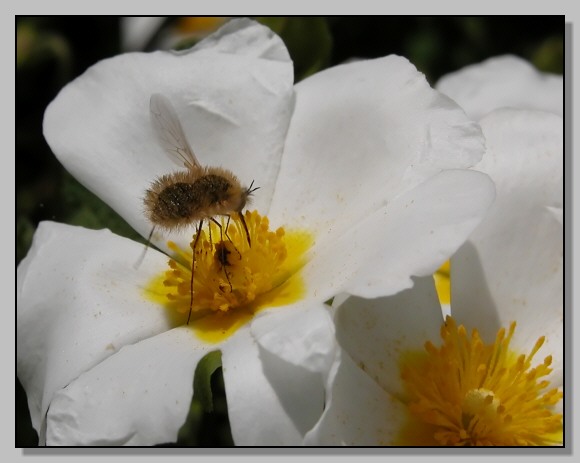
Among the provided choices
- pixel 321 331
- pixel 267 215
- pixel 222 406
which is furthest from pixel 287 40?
pixel 321 331

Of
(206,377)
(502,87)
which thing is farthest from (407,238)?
(502,87)

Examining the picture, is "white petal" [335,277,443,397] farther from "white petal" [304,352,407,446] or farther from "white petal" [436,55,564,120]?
"white petal" [436,55,564,120]

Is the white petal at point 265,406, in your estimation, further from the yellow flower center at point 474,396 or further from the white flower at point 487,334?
the yellow flower center at point 474,396

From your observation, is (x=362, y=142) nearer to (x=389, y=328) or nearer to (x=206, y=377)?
(x=389, y=328)

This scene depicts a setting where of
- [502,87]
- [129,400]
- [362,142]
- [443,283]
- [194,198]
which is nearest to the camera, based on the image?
[129,400]

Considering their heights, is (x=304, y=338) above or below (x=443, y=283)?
above

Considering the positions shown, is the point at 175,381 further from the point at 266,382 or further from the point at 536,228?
the point at 536,228
